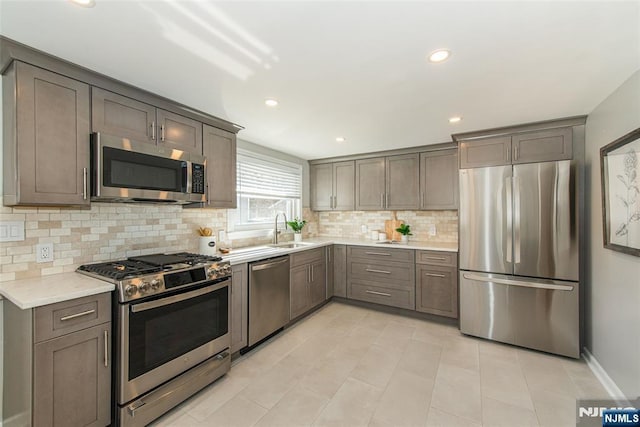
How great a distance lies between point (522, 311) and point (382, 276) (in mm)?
1549

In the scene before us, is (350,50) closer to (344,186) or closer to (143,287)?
(143,287)

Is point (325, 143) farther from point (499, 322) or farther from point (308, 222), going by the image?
point (499, 322)

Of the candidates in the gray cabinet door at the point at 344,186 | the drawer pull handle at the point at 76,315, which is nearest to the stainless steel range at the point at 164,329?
the drawer pull handle at the point at 76,315

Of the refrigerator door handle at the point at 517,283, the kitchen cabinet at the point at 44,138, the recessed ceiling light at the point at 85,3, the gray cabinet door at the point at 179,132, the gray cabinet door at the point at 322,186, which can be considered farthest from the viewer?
the gray cabinet door at the point at 322,186

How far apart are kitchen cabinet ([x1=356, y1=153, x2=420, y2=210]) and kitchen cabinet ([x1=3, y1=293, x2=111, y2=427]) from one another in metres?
3.38

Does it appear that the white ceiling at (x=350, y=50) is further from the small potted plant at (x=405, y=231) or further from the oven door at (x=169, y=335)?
the small potted plant at (x=405, y=231)

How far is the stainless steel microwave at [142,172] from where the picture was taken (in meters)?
1.85

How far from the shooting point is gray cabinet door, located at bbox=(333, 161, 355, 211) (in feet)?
14.5

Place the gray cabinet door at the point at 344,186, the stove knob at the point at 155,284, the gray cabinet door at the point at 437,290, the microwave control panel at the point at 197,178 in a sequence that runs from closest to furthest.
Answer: the stove knob at the point at 155,284 → the microwave control panel at the point at 197,178 → the gray cabinet door at the point at 437,290 → the gray cabinet door at the point at 344,186

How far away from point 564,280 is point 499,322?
72cm

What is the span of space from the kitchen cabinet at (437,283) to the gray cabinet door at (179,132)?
2.83 metres

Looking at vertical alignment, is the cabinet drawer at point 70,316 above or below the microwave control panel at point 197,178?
below

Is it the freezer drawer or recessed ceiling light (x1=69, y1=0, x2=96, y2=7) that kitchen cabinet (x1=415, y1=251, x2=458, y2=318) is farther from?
recessed ceiling light (x1=69, y1=0, x2=96, y2=7)

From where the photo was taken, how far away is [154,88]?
2064mm
